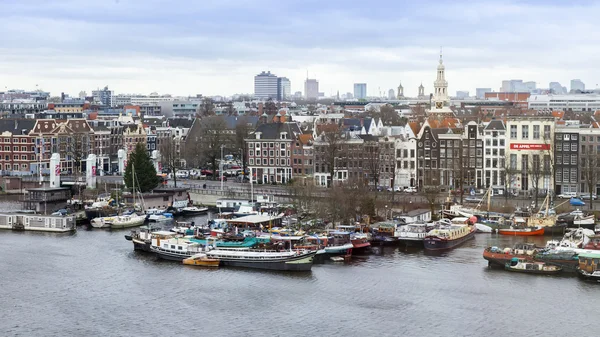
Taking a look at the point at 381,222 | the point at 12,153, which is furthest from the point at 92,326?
the point at 12,153

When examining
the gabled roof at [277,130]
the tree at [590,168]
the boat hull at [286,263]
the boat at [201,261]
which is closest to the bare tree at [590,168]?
the tree at [590,168]

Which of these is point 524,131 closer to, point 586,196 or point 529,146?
point 529,146

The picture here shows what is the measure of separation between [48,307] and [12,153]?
50881mm

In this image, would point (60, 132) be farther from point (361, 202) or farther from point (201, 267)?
point (201, 267)

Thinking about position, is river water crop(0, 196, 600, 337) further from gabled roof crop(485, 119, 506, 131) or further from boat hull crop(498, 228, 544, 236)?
gabled roof crop(485, 119, 506, 131)

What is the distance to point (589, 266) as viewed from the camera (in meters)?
47.0

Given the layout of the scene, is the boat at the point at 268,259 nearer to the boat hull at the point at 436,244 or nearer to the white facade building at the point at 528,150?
the boat hull at the point at 436,244

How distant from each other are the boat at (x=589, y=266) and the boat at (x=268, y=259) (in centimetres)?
1229

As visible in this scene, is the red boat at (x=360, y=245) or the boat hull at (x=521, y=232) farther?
the boat hull at (x=521, y=232)

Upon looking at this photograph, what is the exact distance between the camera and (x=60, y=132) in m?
92.1

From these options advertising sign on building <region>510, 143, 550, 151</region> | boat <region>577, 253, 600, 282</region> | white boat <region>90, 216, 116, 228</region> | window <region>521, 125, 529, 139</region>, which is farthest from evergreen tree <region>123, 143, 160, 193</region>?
boat <region>577, 253, 600, 282</region>

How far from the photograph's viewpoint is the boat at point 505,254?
49.3m

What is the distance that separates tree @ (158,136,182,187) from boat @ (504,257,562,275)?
3929 cm

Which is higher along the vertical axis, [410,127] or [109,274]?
[410,127]
